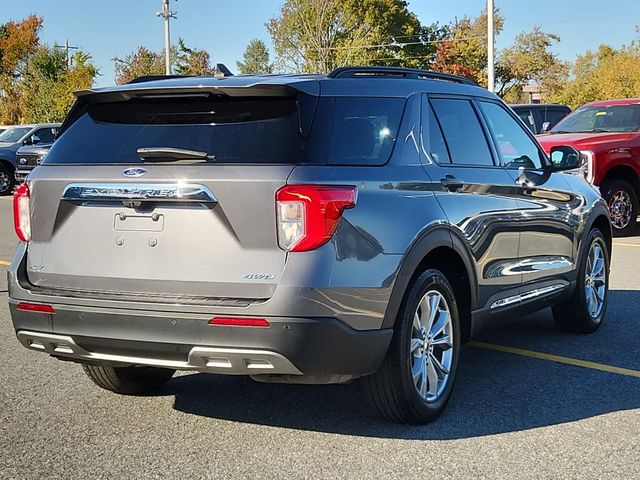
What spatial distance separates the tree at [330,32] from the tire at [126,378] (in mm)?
47077

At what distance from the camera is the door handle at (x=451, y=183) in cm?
496

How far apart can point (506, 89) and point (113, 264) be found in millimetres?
71754

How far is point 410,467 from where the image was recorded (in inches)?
161

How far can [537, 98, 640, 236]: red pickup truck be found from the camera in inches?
515

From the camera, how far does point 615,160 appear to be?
1319cm

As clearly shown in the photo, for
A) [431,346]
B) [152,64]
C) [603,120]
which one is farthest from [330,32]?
[431,346]

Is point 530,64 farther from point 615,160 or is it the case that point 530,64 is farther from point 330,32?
point 615,160

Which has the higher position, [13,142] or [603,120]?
[603,120]

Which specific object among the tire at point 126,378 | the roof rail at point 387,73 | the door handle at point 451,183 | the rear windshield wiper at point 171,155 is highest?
the roof rail at point 387,73

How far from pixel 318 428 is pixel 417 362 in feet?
2.01

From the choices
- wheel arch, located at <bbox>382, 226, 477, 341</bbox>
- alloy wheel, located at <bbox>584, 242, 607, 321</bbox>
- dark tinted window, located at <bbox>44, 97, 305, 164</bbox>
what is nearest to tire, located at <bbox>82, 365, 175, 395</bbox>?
dark tinted window, located at <bbox>44, 97, 305, 164</bbox>

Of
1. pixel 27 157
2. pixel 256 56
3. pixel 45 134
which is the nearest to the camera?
pixel 27 157

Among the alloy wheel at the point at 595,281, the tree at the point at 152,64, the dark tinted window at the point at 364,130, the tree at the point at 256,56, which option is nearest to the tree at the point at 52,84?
the tree at the point at 152,64

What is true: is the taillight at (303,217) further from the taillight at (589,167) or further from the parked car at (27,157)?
the parked car at (27,157)
